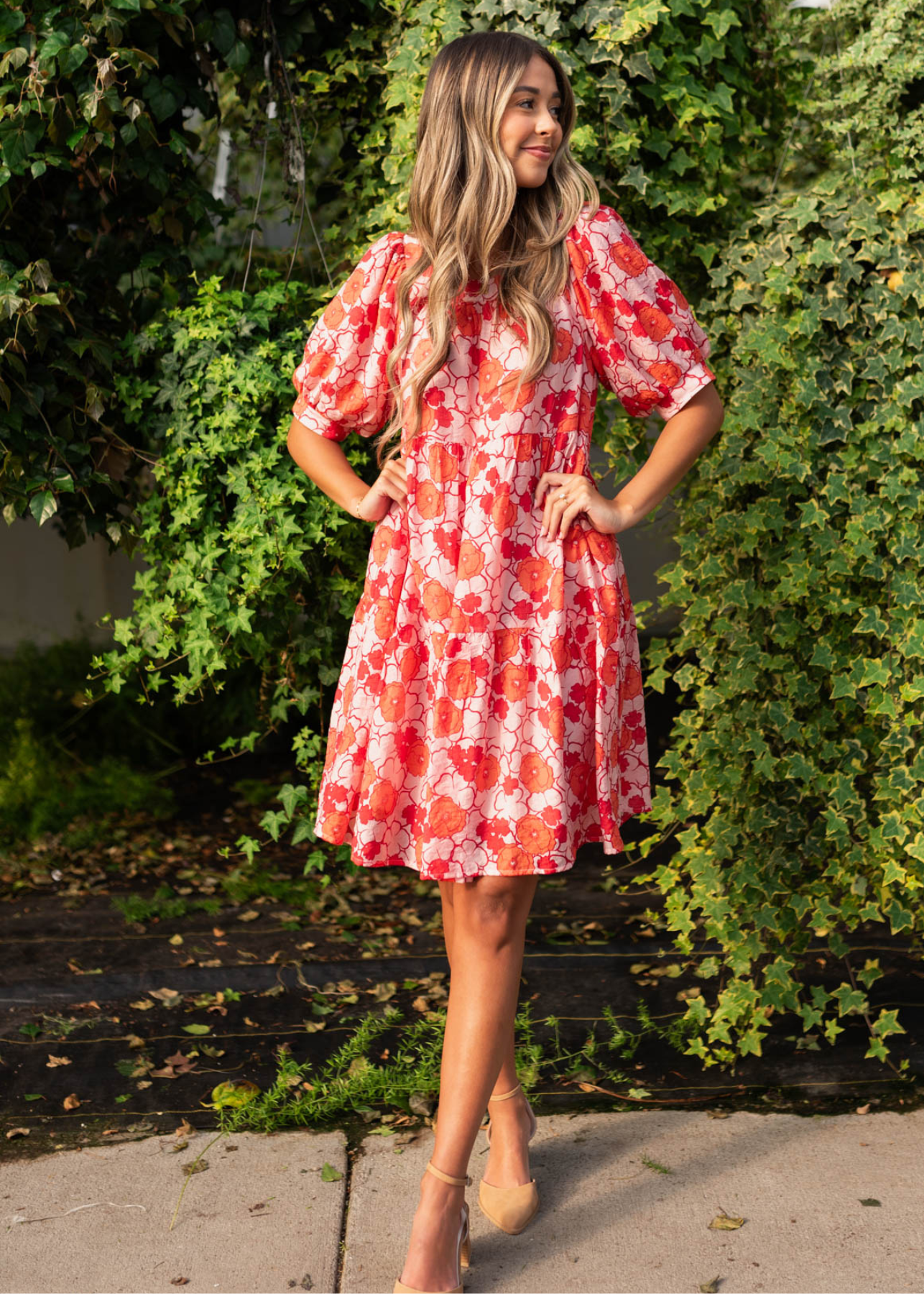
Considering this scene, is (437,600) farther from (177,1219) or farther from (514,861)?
(177,1219)

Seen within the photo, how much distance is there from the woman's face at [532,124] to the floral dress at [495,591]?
0.12m

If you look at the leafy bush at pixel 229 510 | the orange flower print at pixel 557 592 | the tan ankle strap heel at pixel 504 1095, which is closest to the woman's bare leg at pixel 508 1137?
the tan ankle strap heel at pixel 504 1095

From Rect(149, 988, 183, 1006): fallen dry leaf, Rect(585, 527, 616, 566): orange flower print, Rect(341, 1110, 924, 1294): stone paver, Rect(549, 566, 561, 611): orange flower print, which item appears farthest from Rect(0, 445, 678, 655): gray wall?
Rect(549, 566, 561, 611): orange flower print

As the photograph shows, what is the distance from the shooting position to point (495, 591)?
1980mm

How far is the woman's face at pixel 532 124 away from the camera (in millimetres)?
1914

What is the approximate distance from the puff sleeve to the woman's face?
12 cm

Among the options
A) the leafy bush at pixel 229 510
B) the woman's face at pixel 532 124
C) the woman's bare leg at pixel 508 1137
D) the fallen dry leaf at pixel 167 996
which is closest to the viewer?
the woman's face at pixel 532 124

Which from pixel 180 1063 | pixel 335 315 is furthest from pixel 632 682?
pixel 180 1063

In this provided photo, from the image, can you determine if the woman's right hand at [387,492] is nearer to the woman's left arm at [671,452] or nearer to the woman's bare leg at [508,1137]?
the woman's left arm at [671,452]

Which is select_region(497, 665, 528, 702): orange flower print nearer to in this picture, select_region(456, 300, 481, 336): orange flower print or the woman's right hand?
the woman's right hand

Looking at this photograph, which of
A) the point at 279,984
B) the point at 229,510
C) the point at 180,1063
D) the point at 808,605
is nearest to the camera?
the point at 808,605

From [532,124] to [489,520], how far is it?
0.63 meters

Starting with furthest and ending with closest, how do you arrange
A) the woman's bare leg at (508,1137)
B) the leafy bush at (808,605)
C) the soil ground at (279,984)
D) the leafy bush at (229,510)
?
1. the leafy bush at (229,510)
2. the soil ground at (279,984)
3. the leafy bush at (808,605)
4. the woman's bare leg at (508,1137)

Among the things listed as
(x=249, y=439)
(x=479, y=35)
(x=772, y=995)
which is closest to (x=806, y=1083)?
(x=772, y=995)
